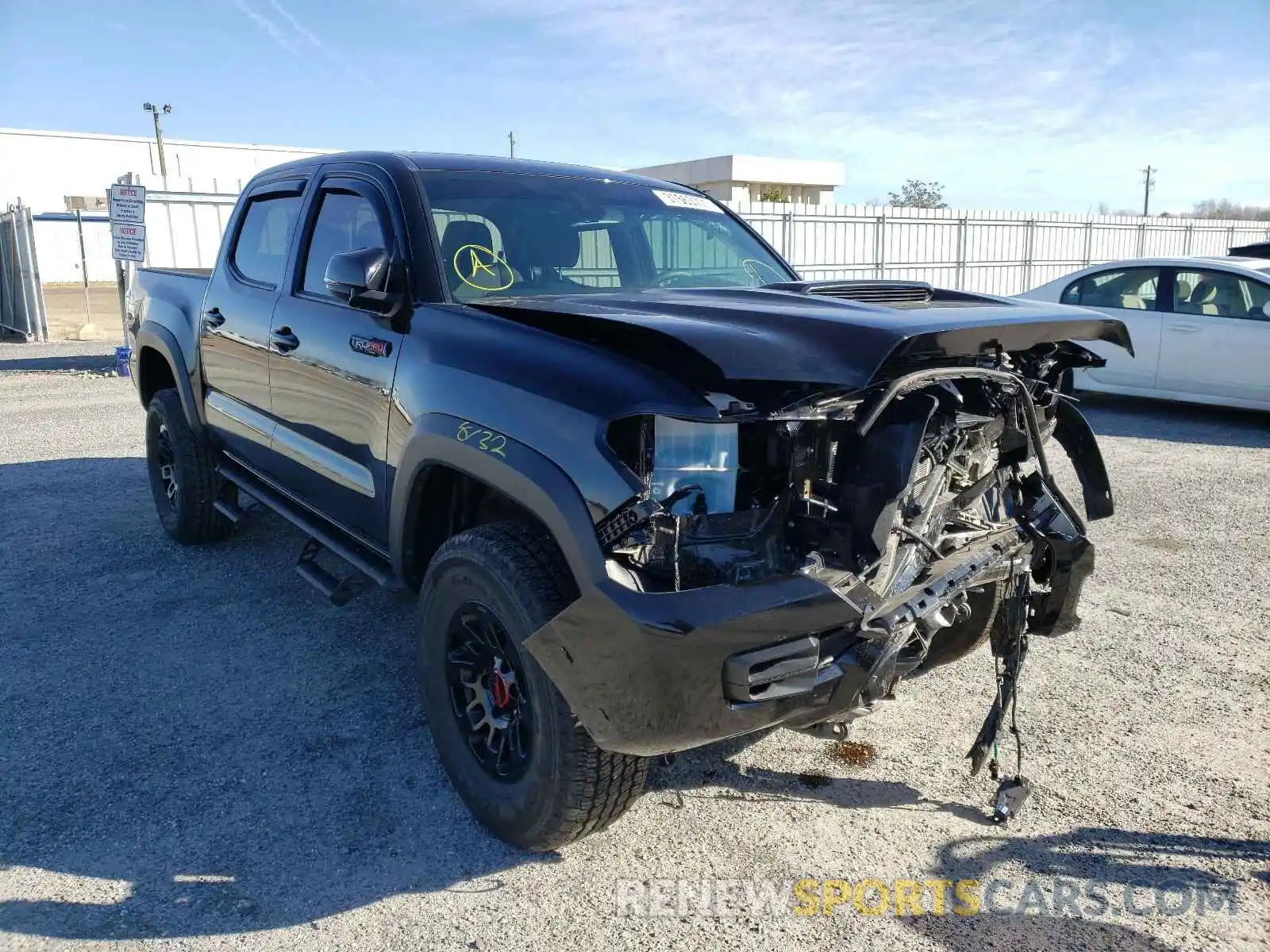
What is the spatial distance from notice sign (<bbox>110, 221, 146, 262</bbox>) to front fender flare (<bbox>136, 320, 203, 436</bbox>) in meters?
7.59

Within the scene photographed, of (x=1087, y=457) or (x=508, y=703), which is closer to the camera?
(x=508, y=703)

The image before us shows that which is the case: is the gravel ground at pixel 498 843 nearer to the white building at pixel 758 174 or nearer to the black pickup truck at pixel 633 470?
the black pickup truck at pixel 633 470

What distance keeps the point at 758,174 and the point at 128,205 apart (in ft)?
131

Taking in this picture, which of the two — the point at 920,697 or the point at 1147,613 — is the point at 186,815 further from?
the point at 1147,613

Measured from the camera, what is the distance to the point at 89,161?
48.3 meters

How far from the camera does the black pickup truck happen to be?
2293 mm

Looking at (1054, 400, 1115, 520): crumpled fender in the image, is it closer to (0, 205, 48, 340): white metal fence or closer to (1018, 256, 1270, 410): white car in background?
(1018, 256, 1270, 410): white car in background

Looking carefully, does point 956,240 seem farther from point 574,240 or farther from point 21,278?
point 21,278

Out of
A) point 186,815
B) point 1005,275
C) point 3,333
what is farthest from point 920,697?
point 3,333

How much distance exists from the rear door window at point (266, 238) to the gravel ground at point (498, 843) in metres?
1.60

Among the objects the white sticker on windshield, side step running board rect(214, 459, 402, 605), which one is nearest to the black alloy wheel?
side step running board rect(214, 459, 402, 605)

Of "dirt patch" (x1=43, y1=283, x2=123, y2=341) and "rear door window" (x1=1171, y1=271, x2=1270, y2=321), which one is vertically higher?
"rear door window" (x1=1171, y1=271, x2=1270, y2=321)

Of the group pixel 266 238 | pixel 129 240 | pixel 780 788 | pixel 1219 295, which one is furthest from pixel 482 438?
pixel 129 240

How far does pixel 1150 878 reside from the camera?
2676 mm
